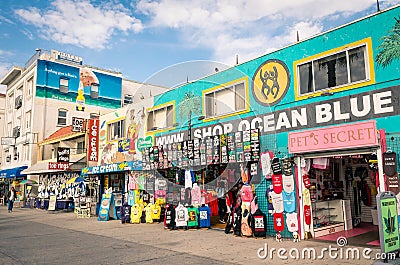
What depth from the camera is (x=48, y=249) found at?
9.12 meters

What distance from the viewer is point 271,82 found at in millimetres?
11133

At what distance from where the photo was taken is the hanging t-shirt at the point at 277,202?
33.0 ft

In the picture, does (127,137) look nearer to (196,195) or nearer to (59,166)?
(59,166)

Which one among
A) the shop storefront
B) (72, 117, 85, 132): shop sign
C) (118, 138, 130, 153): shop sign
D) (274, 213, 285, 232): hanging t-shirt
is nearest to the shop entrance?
(274, 213, 285, 232): hanging t-shirt

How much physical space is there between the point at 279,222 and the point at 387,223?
14.0 feet

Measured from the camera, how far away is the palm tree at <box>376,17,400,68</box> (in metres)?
8.33

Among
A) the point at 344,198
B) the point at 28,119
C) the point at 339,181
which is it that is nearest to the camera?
the point at 339,181

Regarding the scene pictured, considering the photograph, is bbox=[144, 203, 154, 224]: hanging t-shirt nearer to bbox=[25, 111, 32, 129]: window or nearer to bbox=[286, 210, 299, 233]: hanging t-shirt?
bbox=[286, 210, 299, 233]: hanging t-shirt

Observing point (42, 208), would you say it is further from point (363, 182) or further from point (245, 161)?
point (363, 182)

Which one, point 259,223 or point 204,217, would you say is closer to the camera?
point 259,223

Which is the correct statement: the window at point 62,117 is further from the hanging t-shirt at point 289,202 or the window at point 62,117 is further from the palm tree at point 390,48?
the palm tree at point 390,48

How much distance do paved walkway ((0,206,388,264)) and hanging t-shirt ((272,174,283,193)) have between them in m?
1.46

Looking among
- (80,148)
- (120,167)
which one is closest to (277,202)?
(120,167)

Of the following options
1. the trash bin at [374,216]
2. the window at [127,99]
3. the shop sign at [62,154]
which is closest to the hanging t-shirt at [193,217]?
the trash bin at [374,216]
